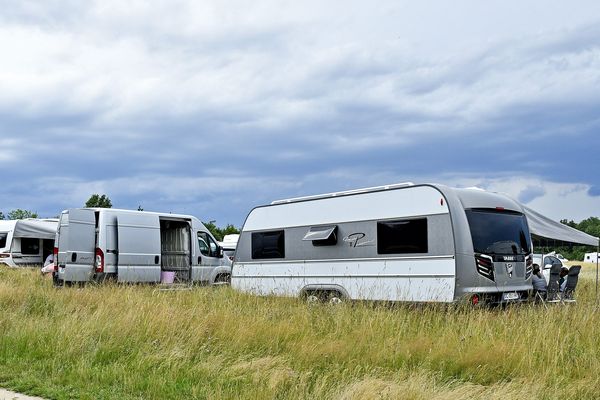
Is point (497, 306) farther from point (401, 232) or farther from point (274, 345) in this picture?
point (274, 345)

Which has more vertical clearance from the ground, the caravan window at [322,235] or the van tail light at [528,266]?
the caravan window at [322,235]

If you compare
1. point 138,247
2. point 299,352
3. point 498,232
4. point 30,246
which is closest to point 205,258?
point 138,247

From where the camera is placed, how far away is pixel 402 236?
437 inches

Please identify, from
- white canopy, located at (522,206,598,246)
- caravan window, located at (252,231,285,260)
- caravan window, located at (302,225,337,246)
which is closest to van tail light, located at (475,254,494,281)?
caravan window, located at (302,225,337,246)

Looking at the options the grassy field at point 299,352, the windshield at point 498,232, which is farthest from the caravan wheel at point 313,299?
the windshield at point 498,232

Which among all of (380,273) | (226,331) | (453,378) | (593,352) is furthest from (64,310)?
(593,352)

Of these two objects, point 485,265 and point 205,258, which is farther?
point 205,258

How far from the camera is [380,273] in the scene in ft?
37.3

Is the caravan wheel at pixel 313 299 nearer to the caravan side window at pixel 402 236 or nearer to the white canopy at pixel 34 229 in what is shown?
the caravan side window at pixel 402 236

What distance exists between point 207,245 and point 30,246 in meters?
12.0

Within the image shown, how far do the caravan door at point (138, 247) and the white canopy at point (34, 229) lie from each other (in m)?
10.9

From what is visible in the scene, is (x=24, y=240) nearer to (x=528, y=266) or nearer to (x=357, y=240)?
(x=357, y=240)

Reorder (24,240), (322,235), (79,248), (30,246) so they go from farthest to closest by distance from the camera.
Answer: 1. (30,246)
2. (24,240)
3. (79,248)
4. (322,235)

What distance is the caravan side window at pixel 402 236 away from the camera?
1078 centimetres
